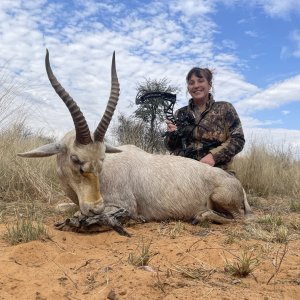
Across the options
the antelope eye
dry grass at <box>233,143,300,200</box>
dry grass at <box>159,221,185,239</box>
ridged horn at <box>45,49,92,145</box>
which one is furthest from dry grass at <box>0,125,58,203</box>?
dry grass at <box>233,143,300,200</box>

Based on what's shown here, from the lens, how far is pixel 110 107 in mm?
4535

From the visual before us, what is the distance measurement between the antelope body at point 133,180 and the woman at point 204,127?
1.13 metres

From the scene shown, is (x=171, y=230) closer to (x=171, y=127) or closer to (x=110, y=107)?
(x=110, y=107)

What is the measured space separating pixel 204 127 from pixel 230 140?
1.65ft

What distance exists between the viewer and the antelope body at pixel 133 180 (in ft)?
14.1

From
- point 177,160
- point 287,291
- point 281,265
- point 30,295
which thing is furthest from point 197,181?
point 30,295

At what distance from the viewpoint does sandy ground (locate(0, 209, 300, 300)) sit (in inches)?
96.0

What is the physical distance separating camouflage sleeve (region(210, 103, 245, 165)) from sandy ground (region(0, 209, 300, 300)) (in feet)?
8.63

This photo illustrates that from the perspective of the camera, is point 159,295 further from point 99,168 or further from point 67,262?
point 99,168

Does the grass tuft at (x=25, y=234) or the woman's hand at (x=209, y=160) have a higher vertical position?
the woman's hand at (x=209, y=160)

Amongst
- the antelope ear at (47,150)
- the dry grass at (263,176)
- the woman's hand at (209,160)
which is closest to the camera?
the antelope ear at (47,150)

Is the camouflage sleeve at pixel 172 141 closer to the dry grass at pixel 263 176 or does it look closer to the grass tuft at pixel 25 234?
the dry grass at pixel 263 176

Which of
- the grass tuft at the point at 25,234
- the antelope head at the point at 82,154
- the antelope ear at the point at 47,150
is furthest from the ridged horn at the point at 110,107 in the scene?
the grass tuft at the point at 25,234

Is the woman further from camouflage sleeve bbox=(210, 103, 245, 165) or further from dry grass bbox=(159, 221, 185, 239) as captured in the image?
dry grass bbox=(159, 221, 185, 239)
